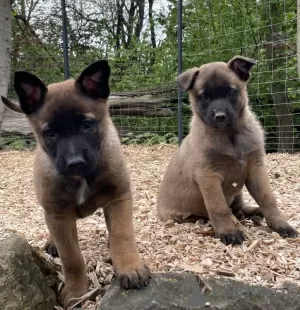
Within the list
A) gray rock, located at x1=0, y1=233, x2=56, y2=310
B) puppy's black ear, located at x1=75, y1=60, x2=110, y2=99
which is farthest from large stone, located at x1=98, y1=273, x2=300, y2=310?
puppy's black ear, located at x1=75, y1=60, x2=110, y2=99

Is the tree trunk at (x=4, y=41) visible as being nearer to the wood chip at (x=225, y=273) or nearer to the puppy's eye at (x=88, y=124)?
the puppy's eye at (x=88, y=124)

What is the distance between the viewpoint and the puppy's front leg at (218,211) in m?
3.72

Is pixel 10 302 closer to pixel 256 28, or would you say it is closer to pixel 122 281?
pixel 122 281

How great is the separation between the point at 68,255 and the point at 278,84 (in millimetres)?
7436

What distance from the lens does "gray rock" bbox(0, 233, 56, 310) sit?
2691mm

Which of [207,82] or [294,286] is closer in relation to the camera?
[294,286]

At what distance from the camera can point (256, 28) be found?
29.8 feet

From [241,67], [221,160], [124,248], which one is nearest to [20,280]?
[124,248]

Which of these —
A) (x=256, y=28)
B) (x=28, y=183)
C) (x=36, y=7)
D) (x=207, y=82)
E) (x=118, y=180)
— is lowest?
(x=28, y=183)

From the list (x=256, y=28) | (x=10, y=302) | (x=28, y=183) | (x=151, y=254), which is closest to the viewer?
(x=10, y=302)

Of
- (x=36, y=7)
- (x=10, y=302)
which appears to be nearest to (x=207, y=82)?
(x=10, y=302)

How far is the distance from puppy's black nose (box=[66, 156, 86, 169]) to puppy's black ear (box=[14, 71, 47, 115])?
0.51m

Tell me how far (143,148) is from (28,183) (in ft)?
10.3

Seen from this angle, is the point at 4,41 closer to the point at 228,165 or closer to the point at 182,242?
the point at 228,165
